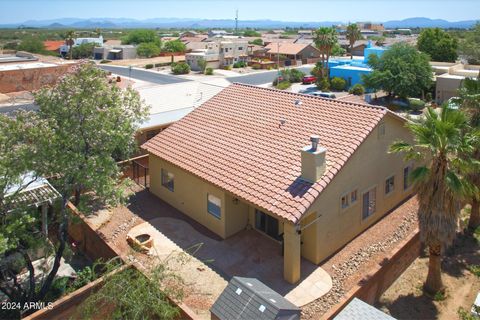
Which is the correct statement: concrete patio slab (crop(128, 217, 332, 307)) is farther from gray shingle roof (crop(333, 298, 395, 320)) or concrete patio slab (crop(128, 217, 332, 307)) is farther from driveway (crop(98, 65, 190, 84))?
driveway (crop(98, 65, 190, 84))

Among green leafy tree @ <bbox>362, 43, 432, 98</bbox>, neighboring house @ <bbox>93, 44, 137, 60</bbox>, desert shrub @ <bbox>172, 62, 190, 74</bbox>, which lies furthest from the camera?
neighboring house @ <bbox>93, 44, 137, 60</bbox>

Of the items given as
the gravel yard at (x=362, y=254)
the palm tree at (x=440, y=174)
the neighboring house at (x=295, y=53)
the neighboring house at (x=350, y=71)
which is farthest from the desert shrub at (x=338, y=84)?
the palm tree at (x=440, y=174)

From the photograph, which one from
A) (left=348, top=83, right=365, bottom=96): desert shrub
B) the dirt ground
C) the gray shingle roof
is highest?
(left=348, top=83, right=365, bottom=96): desert shrub

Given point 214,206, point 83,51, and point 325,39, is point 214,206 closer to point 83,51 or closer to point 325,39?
point 325,39

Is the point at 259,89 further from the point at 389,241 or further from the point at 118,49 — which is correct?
the point at 118,49

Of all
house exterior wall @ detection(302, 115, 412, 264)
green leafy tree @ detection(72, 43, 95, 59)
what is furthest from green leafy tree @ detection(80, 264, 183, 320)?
green leafy tree @ detection(72, 43, 95, 59)

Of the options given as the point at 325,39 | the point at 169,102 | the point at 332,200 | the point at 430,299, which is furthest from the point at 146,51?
the point at 430,299

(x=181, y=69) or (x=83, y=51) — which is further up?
(x=83, y=51)
